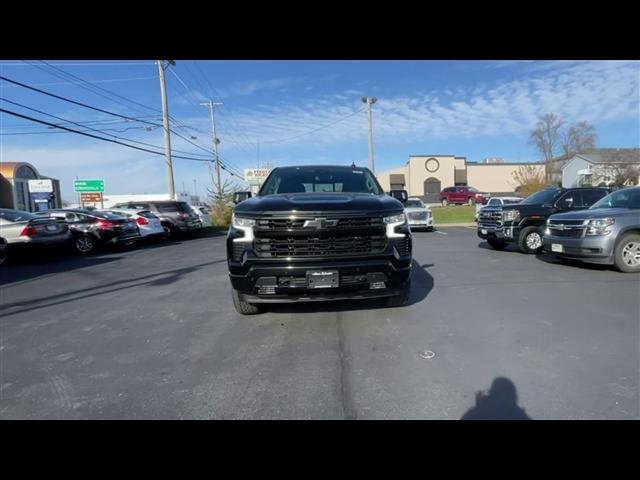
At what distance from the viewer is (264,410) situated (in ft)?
7.29

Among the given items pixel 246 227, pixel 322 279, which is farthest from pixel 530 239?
pixel 246 227

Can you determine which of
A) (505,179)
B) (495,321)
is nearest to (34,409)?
(495,321)

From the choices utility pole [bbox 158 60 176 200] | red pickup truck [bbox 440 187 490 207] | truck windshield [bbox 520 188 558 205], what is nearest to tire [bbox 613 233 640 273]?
truck windshield [bbox 520 188 558 205]

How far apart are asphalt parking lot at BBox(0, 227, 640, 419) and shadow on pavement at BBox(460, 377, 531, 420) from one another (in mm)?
18

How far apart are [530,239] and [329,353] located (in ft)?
24.7

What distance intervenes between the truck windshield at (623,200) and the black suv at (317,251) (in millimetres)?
5904

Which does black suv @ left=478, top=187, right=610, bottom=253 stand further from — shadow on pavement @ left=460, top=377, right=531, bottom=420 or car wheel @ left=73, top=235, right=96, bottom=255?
car wheel @ left=73, top=235, right=96, bottom=255

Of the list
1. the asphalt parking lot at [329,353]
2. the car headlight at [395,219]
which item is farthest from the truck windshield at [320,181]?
the asphalt parking lot at [329,353]

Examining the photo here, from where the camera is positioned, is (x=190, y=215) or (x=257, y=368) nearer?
(x=257, y=368)

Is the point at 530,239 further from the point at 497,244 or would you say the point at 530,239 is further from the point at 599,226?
the point at 599,226

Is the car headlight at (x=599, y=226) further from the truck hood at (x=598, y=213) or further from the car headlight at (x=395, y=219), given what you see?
the car headlight at (x=395, y=219)
